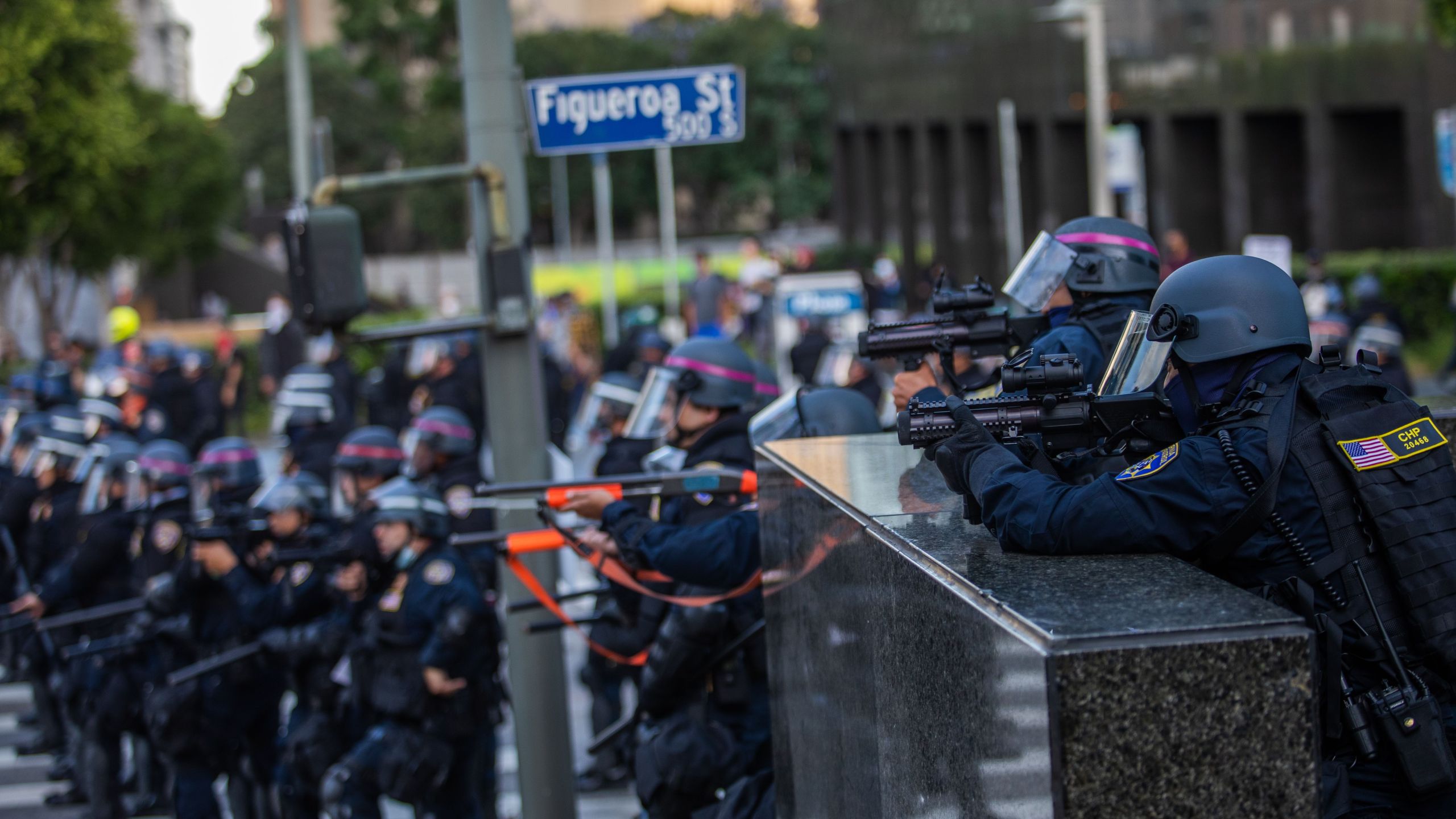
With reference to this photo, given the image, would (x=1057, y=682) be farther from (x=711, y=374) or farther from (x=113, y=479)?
(x=113, y=479)

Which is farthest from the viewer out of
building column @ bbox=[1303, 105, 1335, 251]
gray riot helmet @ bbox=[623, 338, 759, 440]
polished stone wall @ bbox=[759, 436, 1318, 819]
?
building column @ bbox=[1303, 105, 1335, 251]

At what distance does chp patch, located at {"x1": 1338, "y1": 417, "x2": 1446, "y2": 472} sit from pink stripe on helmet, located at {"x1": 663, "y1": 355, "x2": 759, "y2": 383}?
3.21 m

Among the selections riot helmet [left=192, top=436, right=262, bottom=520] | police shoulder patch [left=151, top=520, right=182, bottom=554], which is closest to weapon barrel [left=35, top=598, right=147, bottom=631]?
police shoulder patch [left=151, top=520, right=182, bottom=554]

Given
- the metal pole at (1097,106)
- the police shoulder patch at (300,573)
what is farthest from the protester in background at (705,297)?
the police shoulder patch at (300,573)

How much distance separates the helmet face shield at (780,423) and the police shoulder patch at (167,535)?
12.4ft

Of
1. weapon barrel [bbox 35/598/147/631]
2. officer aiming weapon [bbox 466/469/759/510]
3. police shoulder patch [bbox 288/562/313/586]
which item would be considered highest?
officer aiming weapon [bbox 466/469/759/510]

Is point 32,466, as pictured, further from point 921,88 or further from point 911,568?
point 921,88

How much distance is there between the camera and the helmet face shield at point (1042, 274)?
4891mm

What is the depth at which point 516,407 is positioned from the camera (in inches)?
251

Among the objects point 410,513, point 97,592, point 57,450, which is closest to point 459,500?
point 410,513

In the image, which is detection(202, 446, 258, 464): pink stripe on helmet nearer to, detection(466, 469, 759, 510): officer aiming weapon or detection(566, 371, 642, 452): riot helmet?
detection(566, 371, 642, 452): riot helmet

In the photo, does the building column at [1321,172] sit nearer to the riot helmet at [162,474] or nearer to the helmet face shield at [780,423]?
the riot helmet at [162,474]

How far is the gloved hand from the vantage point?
123 inches

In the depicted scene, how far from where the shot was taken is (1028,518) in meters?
2.88
